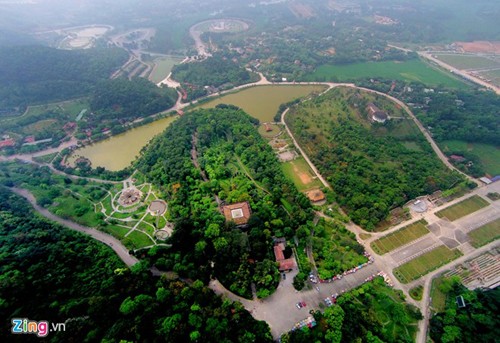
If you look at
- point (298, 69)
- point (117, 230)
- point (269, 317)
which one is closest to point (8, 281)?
point (117, 230)

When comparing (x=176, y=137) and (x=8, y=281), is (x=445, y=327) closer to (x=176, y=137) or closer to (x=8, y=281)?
(x=8, y=281)

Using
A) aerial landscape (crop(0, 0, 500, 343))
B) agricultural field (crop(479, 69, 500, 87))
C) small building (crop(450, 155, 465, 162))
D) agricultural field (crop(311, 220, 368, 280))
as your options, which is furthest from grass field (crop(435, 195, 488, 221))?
agricultural field (crop(479, 69, 500, 87))

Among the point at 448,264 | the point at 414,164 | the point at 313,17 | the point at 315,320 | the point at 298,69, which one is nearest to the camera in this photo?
the point at 315,320

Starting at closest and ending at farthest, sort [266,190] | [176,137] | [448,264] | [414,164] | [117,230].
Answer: [448,264] < [117,230] < [266,190] < [414,164] < [176,137]

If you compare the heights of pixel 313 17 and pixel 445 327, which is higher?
pixel 313 17

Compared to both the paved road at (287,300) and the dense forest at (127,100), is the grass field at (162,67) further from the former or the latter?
the paved road at (287,300)
